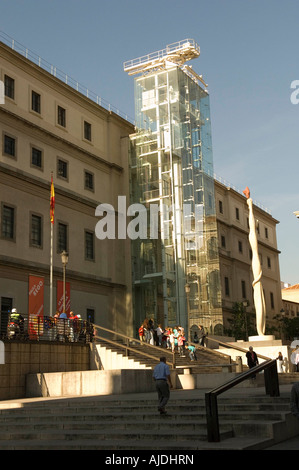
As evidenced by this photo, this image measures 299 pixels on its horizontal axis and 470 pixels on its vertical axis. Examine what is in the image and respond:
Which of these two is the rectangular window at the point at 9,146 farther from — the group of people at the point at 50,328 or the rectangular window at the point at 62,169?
the group of people at the point at 50,328

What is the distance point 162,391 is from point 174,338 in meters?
16.3

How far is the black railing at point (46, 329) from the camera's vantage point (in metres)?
23.6

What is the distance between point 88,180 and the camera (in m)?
41.0

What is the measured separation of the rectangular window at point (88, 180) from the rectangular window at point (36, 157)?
4760 mm

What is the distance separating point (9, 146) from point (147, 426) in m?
25.2

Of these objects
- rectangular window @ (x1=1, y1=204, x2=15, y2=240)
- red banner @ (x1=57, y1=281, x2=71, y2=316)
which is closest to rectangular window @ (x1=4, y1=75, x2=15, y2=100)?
rectangular window @ (x1=1, y1=204, x2=15, y2=240)

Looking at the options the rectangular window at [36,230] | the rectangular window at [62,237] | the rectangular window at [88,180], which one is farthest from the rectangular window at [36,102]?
the rectangular window at [62,237]

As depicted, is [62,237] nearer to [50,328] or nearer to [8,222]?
[8,222]

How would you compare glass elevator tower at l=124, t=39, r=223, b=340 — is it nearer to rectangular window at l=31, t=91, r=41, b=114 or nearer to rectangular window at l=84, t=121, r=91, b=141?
rectangular window at l=84, t=121, r=91, b=141

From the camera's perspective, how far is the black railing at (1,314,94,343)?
23641 mm

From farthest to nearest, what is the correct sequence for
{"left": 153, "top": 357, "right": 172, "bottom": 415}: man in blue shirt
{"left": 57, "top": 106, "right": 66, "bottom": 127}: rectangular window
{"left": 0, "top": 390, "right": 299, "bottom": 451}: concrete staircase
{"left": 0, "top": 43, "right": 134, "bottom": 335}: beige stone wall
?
{"left": 57, "top": 106, "right": 66, "bottom": 127}: rectangular window, {"left": 0, "top": 43, "right": 134, "bottom": 335}: beige stone wall, {"left": 153, "top": 357, "right": 172, "bottom": 415}: man in blue shirt, {"left": 0, "top": 390, "right": 299, "bottom": 451}: concrete staircase

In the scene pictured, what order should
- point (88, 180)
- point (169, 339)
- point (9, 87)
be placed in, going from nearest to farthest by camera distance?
point (169, 339), point (9, 87), point (88, 180)

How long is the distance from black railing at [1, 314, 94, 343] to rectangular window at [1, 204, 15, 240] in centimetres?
599

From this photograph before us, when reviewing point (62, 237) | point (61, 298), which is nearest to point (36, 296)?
point (61, 298)
